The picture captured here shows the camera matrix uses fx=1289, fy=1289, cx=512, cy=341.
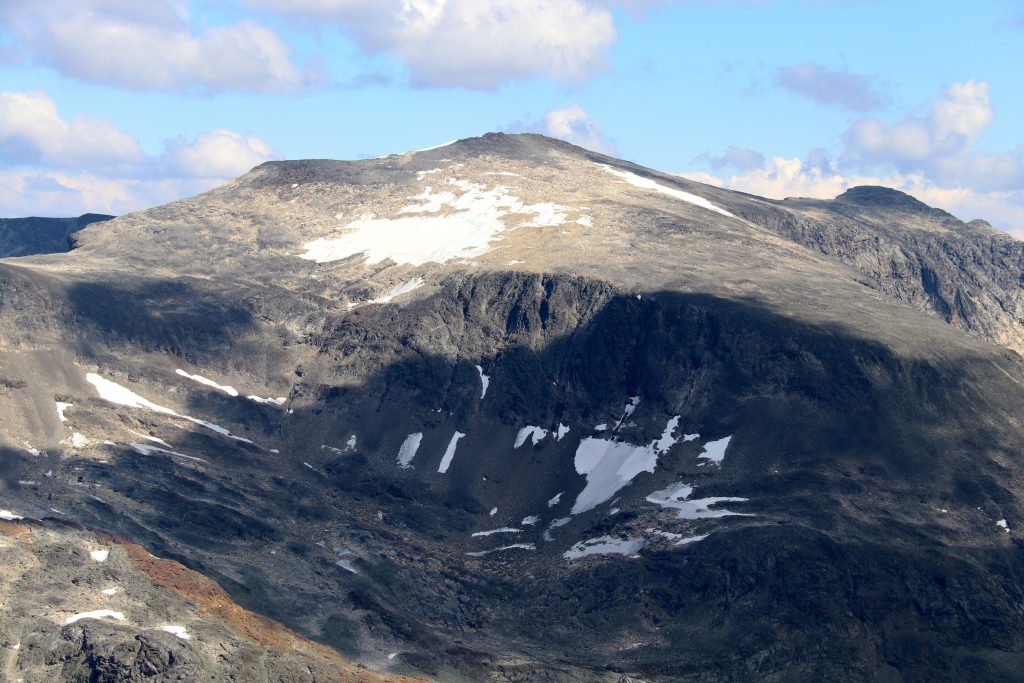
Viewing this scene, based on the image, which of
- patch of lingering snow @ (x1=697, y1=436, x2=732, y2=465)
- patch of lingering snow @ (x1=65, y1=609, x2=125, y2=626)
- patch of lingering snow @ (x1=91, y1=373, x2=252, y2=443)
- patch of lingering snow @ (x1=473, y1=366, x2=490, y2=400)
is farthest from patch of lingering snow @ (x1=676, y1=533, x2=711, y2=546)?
patch of lingering snow @ (x1=91, y1=373, x2=252, y2=443)

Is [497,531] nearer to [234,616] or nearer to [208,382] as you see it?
[234,616]

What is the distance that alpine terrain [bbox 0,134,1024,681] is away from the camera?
114688 mm

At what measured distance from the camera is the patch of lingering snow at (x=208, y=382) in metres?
176

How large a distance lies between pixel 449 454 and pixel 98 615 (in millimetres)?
69252

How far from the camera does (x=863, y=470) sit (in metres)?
143

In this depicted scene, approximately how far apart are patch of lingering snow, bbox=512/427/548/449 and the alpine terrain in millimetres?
685

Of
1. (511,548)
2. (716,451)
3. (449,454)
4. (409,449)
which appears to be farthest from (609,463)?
(409,449)

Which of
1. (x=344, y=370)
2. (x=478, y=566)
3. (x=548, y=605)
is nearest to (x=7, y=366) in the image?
(x=344, y=370)

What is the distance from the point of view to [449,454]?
6570 inches

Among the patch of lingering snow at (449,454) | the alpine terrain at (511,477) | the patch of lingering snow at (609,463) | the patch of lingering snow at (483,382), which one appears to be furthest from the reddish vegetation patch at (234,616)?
the patch of lingering snow at (483,382)

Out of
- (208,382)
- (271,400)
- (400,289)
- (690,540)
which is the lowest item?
(690,540)

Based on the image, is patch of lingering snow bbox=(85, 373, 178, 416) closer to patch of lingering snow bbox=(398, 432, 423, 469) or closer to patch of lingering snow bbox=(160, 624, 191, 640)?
patch of lingering snow bbox=(398, 432, 423, 469)

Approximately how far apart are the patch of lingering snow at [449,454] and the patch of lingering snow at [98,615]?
64651 mm

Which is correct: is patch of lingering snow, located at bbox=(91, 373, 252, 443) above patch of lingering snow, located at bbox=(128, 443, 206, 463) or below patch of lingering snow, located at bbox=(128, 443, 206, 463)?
above
